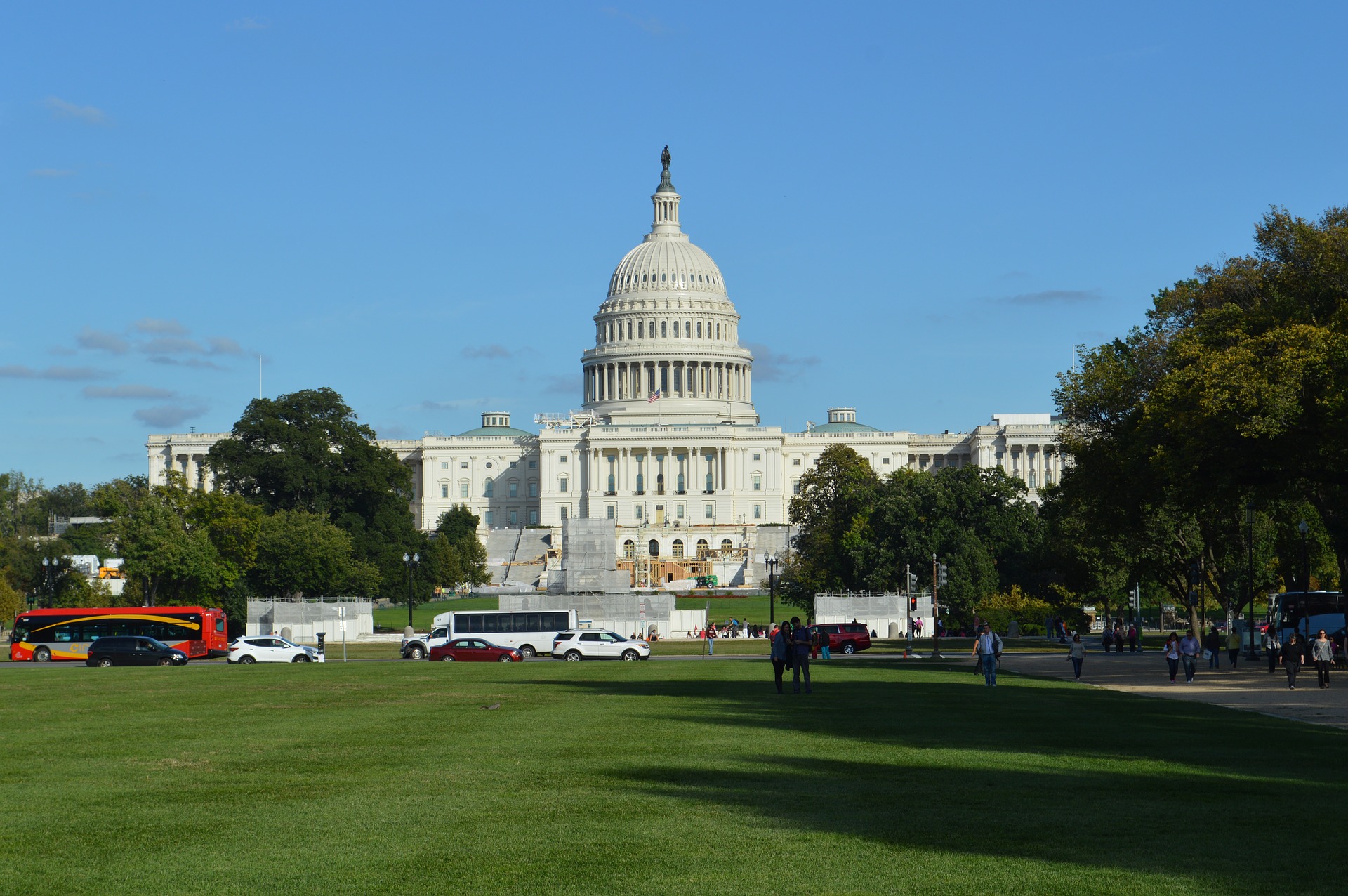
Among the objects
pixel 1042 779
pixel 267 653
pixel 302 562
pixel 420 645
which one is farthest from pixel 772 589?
pixel 1042 779

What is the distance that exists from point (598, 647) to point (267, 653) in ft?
39.8

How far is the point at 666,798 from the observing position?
16562 mm

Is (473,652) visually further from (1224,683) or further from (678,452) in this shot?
(678,452)

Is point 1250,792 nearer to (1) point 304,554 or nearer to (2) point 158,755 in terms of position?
(2) point 158,755

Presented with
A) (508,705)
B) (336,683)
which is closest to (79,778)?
(508,705)

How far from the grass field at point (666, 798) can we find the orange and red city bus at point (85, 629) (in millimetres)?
39315

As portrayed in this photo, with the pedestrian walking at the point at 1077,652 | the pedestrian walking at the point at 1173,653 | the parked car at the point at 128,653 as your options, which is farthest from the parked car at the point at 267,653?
the pedestrian walking at the point at 1173,653

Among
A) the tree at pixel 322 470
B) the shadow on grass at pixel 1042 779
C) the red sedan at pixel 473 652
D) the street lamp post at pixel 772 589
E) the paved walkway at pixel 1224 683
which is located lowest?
the paved walkway at pixel 1224 683

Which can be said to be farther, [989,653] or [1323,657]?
[989,653]

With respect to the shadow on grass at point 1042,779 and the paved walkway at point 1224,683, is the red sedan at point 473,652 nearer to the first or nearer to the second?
the paved walkway at point 1224,683

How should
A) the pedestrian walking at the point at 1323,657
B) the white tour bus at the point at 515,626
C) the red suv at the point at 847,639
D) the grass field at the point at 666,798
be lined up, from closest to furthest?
the grass field at the point at 666,798
the pedestrian walking at the point at 1323,657
the white tour bus at the point at 515,626
the red suv at the point at 847,639

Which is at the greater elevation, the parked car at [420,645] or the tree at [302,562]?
the tree at [302,562]

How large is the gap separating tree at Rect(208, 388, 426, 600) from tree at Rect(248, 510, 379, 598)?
9.61 metres

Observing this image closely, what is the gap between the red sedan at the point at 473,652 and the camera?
5866 cm
